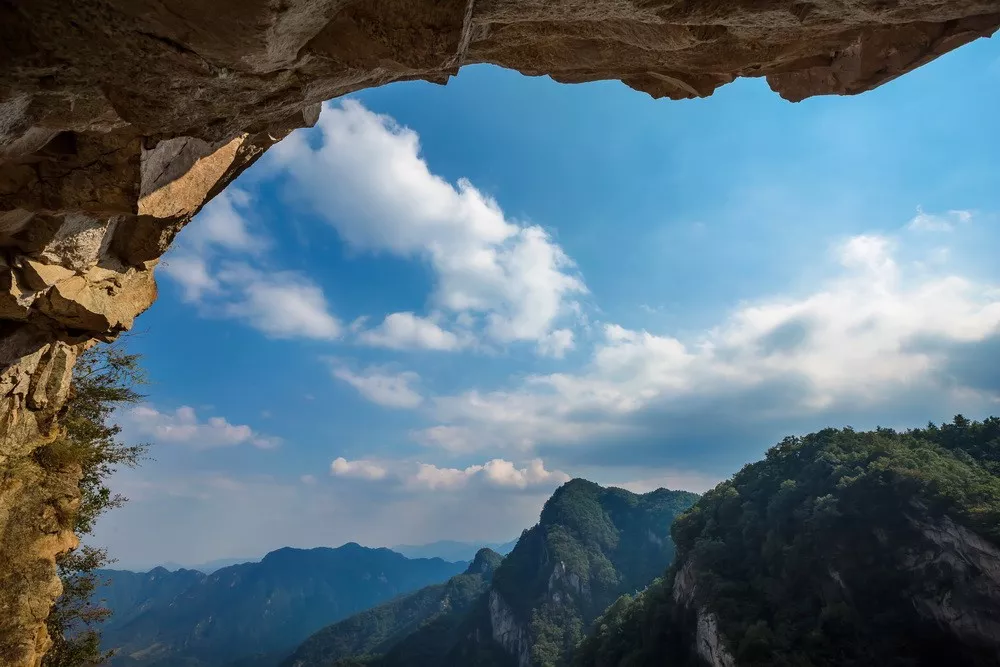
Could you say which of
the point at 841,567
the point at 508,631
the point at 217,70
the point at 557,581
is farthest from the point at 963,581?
the point at 508,631

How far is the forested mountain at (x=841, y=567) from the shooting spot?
42719mm

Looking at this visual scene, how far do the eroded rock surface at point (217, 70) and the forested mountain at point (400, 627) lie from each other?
146 metres

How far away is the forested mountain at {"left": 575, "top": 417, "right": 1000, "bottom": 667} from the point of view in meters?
42.7

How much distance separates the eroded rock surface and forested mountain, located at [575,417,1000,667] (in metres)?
55.2

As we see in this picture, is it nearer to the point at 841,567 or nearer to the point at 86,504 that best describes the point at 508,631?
the point at 841,567

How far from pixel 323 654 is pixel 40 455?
19233 cm

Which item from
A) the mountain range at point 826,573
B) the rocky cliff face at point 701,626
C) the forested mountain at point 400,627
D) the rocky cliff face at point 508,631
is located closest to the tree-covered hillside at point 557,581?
the rocky cliff face at point 508,631

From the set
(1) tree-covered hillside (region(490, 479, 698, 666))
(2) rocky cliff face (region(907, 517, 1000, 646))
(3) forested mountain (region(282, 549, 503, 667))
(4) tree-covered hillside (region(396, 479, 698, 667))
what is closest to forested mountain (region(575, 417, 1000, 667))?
(2) rocky cliff face (region(907, 517, 1000, 646))

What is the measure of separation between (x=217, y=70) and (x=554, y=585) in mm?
137639

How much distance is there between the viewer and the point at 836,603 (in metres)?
49.9

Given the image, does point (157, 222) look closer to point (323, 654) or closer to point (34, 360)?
point (34, 360)

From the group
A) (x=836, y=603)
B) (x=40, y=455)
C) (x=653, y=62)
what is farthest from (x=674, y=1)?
(x=836, y=603)

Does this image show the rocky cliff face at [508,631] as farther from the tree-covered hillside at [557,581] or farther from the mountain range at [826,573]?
the mountain range at [826,573]

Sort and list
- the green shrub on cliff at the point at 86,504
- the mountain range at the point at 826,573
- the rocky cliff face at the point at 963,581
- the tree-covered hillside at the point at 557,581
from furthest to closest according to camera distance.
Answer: the tree-covered hillside at the point at 557,581, the mountain range at the point at 826,573, the rocky cliff face at the point at 963,581, the green shrub on cliff at the point at 86,504
